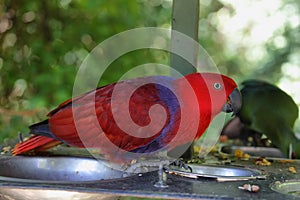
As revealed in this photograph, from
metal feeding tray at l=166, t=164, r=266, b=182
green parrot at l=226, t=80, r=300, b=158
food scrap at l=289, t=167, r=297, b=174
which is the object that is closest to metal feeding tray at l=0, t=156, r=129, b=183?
metal feeding tray at l=166, t=164, r=266, b=182

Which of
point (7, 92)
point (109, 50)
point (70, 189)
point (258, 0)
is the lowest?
point (70, 189)

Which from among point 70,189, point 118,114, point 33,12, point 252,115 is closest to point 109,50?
point 33,12

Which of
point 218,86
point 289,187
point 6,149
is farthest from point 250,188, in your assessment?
point 6,149

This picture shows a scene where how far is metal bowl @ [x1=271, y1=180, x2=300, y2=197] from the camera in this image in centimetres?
152

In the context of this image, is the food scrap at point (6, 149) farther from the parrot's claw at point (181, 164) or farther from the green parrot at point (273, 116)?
the green parrot at point (273, 116)

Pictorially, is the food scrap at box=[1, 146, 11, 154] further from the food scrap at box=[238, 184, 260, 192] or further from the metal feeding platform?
the food scrap at box=[238, 184, 260, 192]

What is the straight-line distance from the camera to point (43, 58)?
332cm

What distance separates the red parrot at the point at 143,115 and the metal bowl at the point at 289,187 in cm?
35

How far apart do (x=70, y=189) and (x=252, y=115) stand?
1324 mm

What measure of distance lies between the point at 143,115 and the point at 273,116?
2.96ft

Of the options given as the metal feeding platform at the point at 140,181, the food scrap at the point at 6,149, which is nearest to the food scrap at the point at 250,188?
the metal feeding platform at the point at 140,181

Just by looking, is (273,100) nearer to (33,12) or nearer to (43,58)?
(43,58)

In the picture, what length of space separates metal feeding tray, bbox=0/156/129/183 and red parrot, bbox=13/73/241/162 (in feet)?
0.20

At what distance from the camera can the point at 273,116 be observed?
2.46 meters
